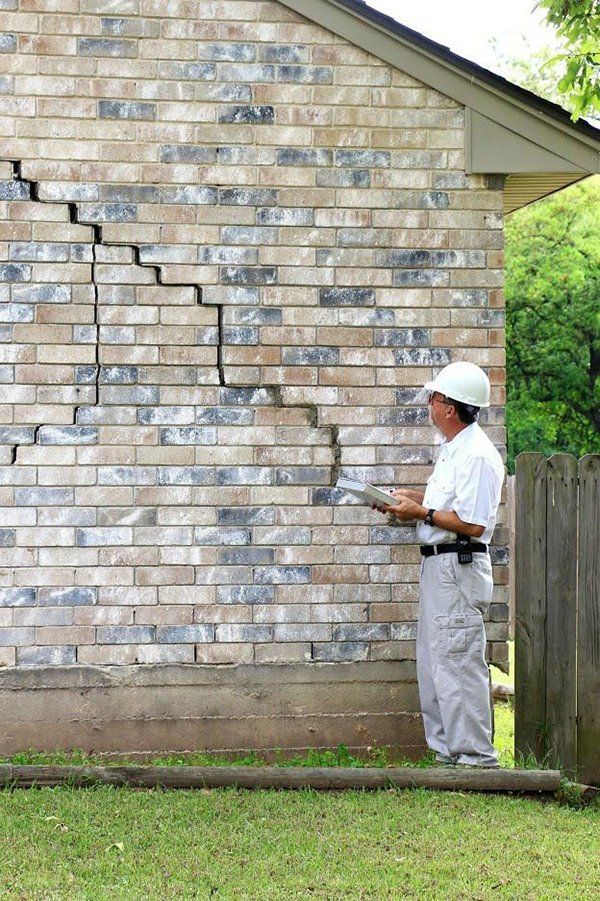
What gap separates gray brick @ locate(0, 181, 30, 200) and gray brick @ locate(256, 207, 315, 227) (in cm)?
129

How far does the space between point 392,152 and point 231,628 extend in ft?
9.36

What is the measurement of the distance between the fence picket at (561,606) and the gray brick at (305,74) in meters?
2.51

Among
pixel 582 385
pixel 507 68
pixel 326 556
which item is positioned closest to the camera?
pixel 326 556

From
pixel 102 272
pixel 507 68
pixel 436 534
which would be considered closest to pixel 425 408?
pixel 436 534

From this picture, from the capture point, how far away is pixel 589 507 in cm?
626

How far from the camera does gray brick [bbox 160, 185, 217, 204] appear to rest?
21.2 ft

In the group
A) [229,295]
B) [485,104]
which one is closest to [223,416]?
[229,295]

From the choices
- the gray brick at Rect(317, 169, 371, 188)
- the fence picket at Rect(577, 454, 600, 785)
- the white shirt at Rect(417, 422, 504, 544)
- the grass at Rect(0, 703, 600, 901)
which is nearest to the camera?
the grass at Rect(0, 703, 600, 901)

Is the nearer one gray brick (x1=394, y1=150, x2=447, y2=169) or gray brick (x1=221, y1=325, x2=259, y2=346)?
gray brick (x1=221, y1=325, x2=259, y2=346)

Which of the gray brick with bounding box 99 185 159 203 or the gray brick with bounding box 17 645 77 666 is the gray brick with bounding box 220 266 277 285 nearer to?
the gray brick with bounding box 99 185 159 203

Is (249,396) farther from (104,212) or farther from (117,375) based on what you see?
(104,212)

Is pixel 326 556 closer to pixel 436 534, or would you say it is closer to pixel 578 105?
pixel 436 534

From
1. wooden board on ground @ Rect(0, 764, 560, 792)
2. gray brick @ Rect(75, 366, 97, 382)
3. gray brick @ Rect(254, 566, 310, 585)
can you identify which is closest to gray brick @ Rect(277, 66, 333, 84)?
gray brick @ Rect(75, 366, 97, 382)

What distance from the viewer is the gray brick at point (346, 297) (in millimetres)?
6520
